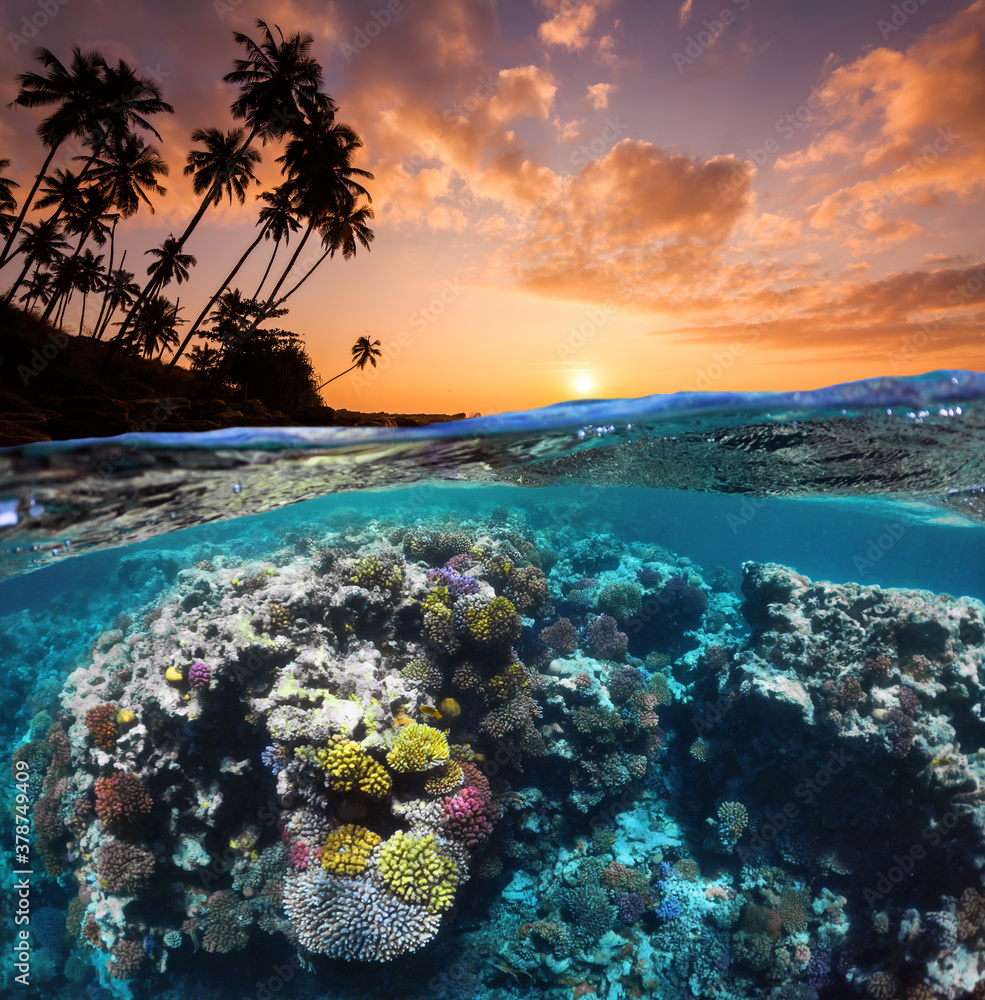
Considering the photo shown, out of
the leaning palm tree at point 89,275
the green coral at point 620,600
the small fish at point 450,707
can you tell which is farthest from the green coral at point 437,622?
the leaning palm tree at point 89,275

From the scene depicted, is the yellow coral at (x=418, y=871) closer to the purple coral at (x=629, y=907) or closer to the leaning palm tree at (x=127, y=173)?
the purple coral at (x=629, y=907)

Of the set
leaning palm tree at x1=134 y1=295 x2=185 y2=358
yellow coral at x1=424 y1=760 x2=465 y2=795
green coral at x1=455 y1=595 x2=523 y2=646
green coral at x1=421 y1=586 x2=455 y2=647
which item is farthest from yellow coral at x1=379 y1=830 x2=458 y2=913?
leaning palm tree at x1=134 y1=295 x2=185 y2=358

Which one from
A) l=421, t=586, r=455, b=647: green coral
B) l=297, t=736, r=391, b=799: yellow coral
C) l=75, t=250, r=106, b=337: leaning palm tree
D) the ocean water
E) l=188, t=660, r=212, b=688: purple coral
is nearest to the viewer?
l=297, t=736, r=391, b=799: yellow coral

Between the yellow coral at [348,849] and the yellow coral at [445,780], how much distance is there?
3.36ft

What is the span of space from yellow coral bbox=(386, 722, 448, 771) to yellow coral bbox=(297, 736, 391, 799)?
0.91ft

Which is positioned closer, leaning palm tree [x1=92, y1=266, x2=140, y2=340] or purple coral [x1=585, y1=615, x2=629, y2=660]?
purple coral [x1=585, y1=615, x2=629, y2=660]

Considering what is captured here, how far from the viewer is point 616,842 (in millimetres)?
9359

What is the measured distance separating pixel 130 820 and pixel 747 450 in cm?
1228

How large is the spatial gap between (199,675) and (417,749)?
3.75m

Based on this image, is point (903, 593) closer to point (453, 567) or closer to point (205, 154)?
point (453, 567)

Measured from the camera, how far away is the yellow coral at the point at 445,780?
302 inches

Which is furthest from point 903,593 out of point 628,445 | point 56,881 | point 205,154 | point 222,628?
point 205,154

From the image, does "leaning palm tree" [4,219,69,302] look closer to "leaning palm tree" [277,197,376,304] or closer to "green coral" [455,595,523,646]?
"leaning palm tree" [277,197,376,304]

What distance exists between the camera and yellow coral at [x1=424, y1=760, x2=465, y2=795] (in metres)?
7.67
